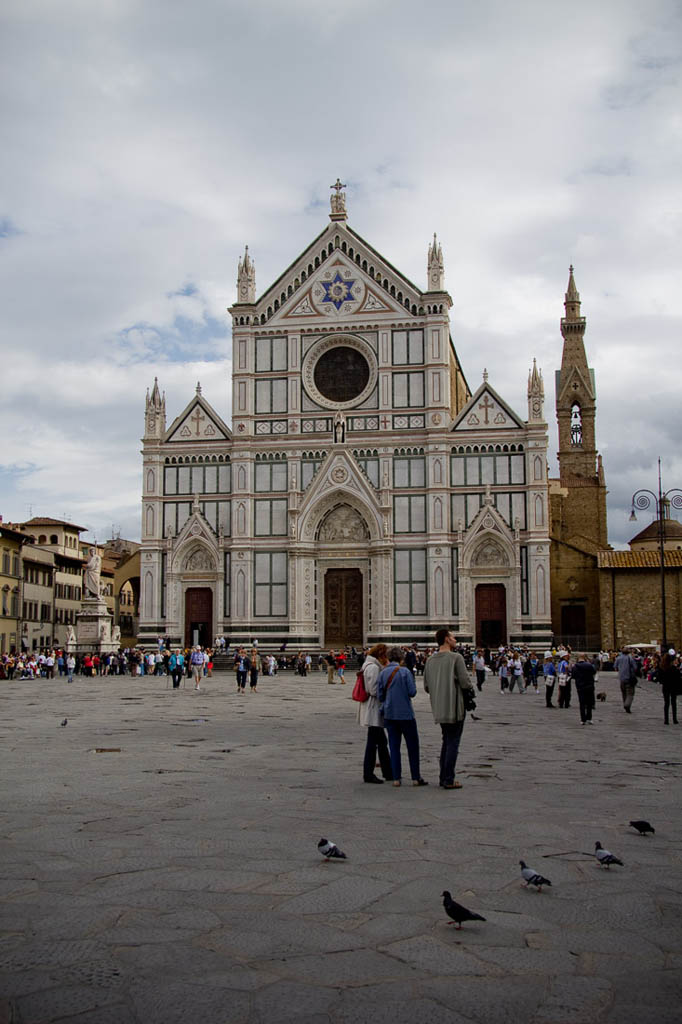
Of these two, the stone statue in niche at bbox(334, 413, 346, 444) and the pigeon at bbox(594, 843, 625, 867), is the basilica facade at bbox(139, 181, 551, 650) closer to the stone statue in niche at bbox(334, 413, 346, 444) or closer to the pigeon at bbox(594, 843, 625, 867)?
the stone statue in niche at bbox(334, 413, 346, 444)

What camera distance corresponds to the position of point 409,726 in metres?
10.4

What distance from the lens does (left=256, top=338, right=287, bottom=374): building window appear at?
4778 cm

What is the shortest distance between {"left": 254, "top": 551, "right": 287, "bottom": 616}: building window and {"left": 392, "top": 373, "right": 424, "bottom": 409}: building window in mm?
9212

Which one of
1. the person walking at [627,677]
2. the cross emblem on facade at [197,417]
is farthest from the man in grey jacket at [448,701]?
the cross emblem on facade at [197,417]

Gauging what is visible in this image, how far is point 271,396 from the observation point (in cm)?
4759

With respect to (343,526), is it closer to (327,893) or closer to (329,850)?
(329,850)

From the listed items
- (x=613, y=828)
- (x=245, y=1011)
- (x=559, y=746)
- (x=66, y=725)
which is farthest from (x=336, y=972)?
(x=66, y=725)

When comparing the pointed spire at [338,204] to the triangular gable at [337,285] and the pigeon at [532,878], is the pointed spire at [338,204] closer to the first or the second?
the triangular gable at [337,285]

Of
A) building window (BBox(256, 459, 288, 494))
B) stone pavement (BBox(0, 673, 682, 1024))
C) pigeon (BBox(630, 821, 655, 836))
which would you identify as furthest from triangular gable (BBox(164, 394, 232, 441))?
pigeon (BBox(630, 821, 655, 836))

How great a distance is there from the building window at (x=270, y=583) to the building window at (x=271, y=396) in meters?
7.15

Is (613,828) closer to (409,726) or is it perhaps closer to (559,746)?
(409,726)

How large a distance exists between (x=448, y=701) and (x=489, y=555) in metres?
35.6

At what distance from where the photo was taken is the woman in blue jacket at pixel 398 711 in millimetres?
10336

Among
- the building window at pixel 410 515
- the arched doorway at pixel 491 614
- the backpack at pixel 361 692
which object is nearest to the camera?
the backpack at pixel 361 692
